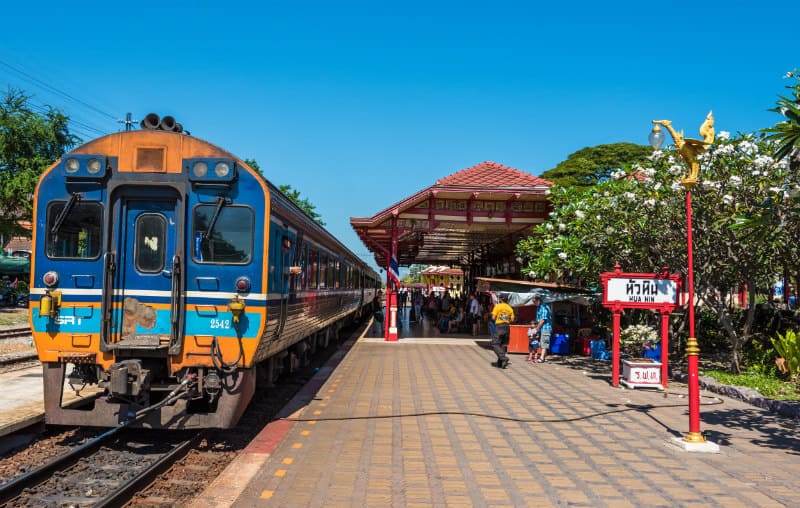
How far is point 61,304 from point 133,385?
1.21 m

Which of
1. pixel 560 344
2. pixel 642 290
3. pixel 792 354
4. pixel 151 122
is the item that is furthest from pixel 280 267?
pixel 560 344

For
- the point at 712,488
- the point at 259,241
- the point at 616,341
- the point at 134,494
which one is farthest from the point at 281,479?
the point at 616,341

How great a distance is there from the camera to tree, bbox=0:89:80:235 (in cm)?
2697

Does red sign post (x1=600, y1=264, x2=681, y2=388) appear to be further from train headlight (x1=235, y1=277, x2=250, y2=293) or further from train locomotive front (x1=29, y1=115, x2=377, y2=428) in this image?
train headlight (x1=235, y1=277, x2=250, y2=293)

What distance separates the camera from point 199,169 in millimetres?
6750

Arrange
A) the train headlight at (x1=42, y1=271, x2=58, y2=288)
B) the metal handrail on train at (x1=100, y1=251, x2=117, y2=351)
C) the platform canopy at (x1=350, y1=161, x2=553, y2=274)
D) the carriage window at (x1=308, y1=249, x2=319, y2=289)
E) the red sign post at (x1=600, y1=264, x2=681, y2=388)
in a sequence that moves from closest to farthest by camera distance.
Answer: the metal handrail on train at (x1=100, y1=251, x2=117, y2=351) → the train headlight at (x1=42, y1=271, x2=58, y2=288) → the carriage window at (x1=308, y1=249, x2=319, y2=289) → the red sign post at (x1=600, y1=264, x2=681, y2=388) → the platform canopy at (x1=350, y1=161, x2=553, y2=274)

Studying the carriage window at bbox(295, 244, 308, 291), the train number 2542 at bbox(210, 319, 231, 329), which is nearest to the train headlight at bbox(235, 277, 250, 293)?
the train number 2542 at bbox(210, 319, 231, 329)

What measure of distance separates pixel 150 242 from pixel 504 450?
4.33 m

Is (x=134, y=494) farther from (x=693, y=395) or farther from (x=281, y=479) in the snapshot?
(x=693, y=395)

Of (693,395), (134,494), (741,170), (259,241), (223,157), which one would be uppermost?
(741,170)

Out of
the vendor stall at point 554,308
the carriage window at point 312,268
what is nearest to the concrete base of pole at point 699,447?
the carriage window at point 312,268

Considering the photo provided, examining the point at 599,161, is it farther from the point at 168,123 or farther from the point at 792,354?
the point at 168,123

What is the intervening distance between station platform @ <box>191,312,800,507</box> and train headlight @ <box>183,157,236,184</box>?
2.84m

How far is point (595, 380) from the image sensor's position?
39.9 ft
